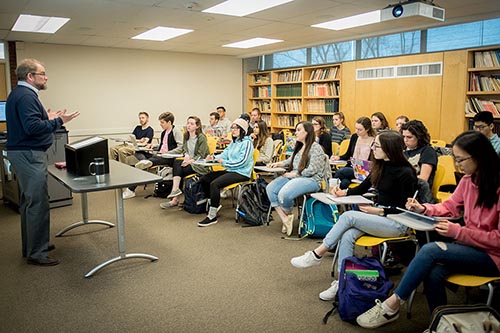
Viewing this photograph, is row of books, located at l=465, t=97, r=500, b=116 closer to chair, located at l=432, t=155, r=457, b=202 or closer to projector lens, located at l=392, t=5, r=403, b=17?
projector lens, located at l=392, t=5, r=403, b=17

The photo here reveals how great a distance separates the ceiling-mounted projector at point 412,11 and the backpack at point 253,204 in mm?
2671

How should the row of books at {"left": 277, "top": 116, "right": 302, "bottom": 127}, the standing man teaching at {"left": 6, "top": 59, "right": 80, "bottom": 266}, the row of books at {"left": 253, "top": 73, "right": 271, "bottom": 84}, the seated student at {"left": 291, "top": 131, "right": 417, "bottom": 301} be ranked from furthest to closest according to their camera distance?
the row of books at {"left": 253, "top": 73, "right": 271, "bottom": 84} < the row of books at {"left": 277, "top": 116, "right": 302, "bottom": 127} < the standing man teaching at {"left": 6, "top": 59, "right": 80, "bottom": 266} < the seated student at {"left": 291, "top": 131, "right": 417, "bottom": 301}

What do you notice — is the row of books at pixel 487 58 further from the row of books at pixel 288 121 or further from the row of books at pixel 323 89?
the row of books at pixel 288 121

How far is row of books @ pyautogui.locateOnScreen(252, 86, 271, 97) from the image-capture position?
35.3 feet

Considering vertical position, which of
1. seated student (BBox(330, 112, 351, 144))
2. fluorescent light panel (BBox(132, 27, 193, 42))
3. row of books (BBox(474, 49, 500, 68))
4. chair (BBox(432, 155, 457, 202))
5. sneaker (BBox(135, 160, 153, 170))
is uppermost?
fluorescent light panel (BBox(132, 27, 193, 42))

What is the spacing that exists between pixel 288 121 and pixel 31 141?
7.18 m

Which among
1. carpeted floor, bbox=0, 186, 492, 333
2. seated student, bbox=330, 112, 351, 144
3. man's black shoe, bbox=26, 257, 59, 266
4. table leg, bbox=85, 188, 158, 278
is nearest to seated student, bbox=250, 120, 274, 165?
carpeted floor, bbox=0, 186, 492, 333

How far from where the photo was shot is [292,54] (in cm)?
1027

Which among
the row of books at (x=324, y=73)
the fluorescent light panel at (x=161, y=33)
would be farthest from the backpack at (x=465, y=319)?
the row of books at (x=324, y=73)

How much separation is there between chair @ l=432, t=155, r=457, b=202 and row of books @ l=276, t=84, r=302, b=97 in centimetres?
564

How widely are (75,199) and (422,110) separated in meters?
6.02

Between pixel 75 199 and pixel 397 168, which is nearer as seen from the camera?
pixel 397 168

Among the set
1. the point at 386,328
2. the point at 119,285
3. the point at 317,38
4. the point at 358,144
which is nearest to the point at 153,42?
the point at 317,38

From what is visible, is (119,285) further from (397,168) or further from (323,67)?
(323,67)
